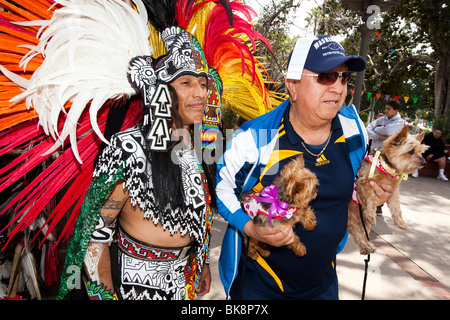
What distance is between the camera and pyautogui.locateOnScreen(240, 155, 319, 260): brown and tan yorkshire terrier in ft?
4.90

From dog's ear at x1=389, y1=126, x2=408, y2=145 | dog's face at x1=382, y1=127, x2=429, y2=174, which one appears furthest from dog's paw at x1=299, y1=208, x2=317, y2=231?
dog's ear at x1=389, y1=126, x2=408, y2=145

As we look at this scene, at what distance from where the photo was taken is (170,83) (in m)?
1.51

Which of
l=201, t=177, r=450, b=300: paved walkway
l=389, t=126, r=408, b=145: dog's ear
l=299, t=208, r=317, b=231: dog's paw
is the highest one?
l=389, t=126, r=408, b=145: dog's ear

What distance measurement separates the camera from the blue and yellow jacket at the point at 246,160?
5.63 feet

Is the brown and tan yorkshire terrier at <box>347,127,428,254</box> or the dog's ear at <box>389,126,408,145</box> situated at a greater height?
the dog's ear at <box>389,126,408,145</box>

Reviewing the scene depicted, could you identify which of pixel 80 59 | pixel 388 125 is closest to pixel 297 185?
pixel 80 59

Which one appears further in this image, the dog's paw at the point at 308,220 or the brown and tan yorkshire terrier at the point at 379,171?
the brown and tan yorkshire terrier at the point at 379,171

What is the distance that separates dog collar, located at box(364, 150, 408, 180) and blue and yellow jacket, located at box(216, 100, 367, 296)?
5.7 inches

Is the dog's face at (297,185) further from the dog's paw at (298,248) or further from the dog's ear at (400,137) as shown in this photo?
the dog's ear at (400,137)

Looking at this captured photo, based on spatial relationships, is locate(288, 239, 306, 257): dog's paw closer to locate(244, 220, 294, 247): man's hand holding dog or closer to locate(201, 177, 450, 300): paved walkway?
locate(244, 220, 294, 247): man's hand holding dog

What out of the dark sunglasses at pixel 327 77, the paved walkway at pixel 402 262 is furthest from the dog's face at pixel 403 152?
the paved walkway at pixel 402 262

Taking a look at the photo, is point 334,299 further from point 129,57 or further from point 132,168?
point 129,57

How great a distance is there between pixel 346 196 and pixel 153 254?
1126 millimetres

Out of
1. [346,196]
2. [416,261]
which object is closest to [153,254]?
[346,196]
